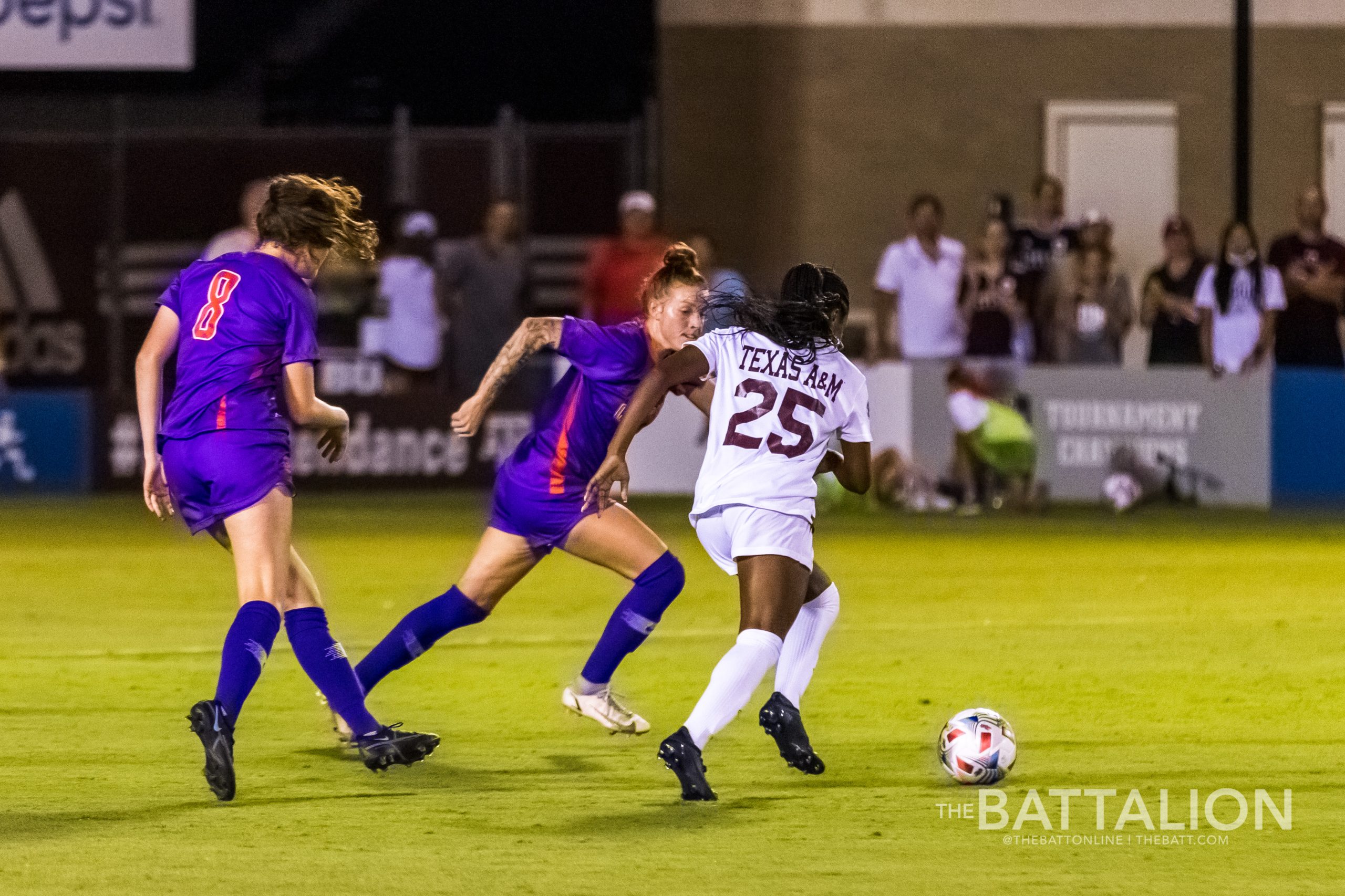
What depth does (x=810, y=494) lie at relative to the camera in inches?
294

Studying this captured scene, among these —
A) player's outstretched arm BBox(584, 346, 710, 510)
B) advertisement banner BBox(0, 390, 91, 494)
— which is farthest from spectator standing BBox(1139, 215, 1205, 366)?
player's outstretched arm BBox(584, 346, 710, 510)

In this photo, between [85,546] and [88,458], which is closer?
[85,546]

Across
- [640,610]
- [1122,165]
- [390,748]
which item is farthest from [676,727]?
[1122,165]

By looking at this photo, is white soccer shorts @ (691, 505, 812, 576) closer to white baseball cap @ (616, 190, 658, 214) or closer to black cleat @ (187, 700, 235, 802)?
black cleat @ (187, 700, 235, 802)

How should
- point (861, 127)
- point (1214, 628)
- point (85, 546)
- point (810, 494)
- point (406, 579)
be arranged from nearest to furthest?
point (810, 494), point (1214, 628), point (406, 579), point (85, 546), point (861, 127)

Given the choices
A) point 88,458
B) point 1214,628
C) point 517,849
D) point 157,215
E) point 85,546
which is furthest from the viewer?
point 157,215

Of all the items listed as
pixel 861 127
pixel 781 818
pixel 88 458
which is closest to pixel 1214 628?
pixel 781 818

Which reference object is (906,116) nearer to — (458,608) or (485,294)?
(485,294)

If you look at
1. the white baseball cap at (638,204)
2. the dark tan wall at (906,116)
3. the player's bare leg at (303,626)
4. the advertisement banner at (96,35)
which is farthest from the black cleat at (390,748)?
the dark tan wall at (906,116)

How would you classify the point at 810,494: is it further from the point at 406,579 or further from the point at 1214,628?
the point at 406,579

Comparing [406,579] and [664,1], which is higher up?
[664,1]

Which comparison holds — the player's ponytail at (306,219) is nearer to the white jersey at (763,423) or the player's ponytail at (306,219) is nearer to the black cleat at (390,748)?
the white jersey at (763,423)

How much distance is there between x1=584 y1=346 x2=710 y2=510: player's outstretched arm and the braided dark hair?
224 mm

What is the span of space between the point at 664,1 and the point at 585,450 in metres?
A: 18.7
